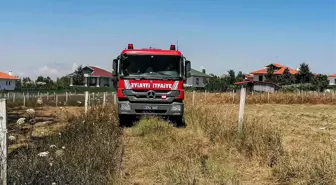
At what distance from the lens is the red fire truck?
1251 centimetres

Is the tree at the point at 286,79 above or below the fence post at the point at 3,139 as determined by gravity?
above

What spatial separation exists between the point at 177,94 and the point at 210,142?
4.23 m

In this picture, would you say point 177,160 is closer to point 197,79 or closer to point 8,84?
point 8,84

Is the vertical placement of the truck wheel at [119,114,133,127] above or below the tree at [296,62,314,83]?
below

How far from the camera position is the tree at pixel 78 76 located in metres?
80.2

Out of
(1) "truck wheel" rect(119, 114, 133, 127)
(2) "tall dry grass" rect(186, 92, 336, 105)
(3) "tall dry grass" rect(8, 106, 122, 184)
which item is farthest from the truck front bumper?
(2) "tall dry grass" rect(186, 92, 336, 105)

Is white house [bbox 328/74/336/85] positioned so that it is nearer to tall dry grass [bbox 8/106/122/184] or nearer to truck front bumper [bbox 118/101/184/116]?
truck front bumper [bbox 118/101/184/116]

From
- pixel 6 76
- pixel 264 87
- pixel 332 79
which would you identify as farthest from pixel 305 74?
pixel 6 76

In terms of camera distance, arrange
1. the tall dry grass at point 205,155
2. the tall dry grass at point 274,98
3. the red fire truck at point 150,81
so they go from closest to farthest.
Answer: the tall dry grass at point 205,155 < the red fire truck at point 150,81 < the tall dry grass at point 274,98

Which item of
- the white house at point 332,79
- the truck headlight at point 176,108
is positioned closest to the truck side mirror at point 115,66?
the truck headlight at point 176,108

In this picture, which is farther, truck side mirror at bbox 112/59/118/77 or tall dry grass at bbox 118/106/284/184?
truck side mirror at bbox 112/59/118/77

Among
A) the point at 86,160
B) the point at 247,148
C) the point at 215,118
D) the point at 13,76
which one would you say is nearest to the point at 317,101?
the point at 215,118

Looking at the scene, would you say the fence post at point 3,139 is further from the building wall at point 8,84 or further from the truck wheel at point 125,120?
the building wall at point 8,84

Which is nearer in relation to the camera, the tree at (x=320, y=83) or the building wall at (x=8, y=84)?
the tree at (x=320, y=83)
